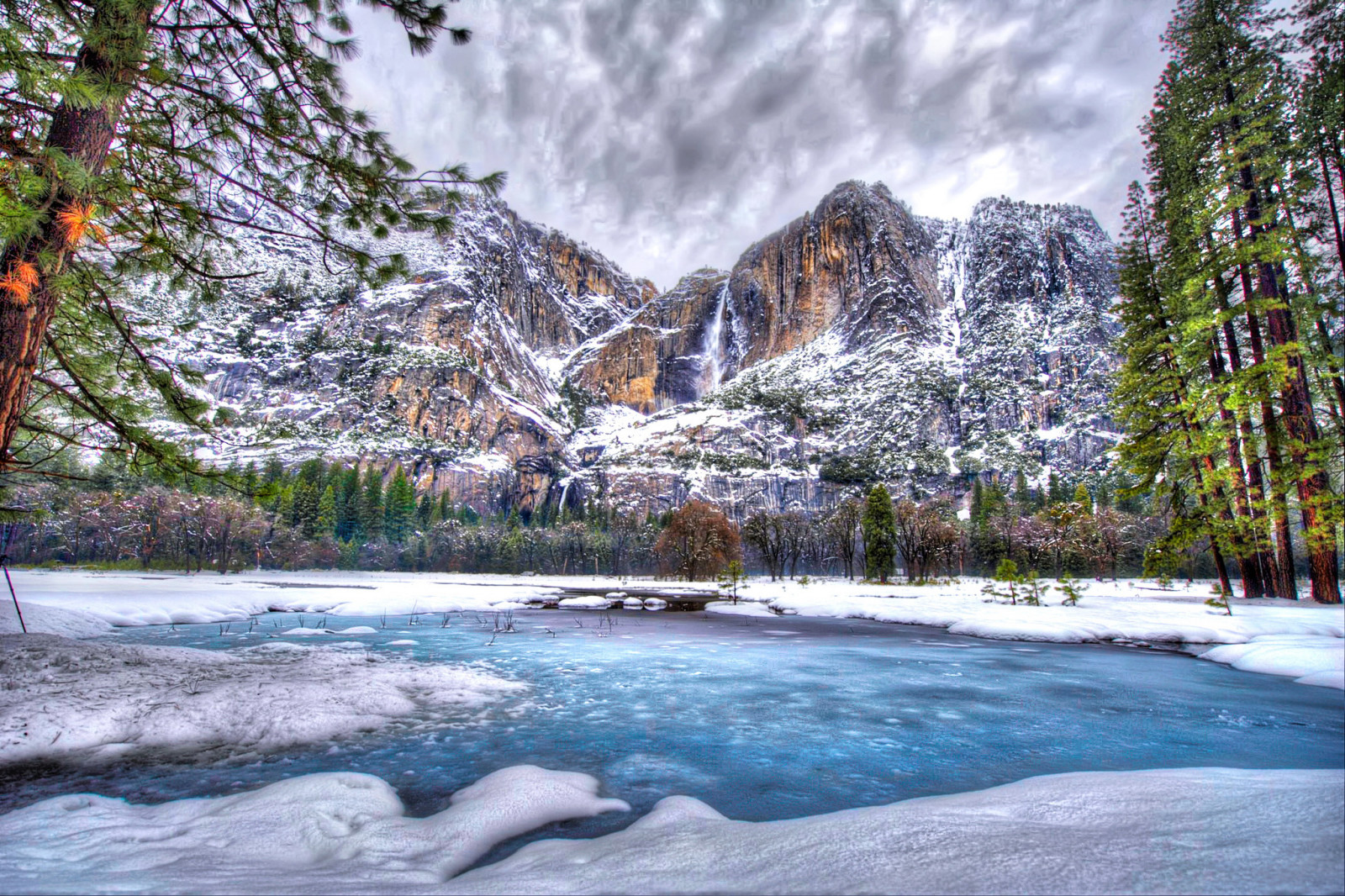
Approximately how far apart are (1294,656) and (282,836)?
1479 centimetres

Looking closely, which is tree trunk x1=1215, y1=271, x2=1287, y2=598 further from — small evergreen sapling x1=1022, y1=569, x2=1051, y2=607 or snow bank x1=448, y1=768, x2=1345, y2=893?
snow bank x1=448, y1=768, x2=1345, y2=893

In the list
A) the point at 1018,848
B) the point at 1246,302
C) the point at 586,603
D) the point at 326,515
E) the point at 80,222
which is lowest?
the point at 586,603

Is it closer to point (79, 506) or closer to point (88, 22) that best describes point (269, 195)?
point (88, 22)

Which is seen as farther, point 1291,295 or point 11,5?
point 1291,295

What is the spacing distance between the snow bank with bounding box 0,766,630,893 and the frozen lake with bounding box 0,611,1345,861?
0.29 metres

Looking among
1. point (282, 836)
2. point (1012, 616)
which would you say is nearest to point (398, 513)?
point (1012, 616)

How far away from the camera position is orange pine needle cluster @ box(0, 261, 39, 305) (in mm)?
4098

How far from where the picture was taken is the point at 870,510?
58.6m

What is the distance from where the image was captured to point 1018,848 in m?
1.92

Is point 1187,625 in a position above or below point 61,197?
below

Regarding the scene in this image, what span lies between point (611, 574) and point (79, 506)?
2521 inches

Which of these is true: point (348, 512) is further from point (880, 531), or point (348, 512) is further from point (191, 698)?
point (191, 698)

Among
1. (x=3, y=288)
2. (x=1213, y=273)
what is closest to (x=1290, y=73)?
(x=1213, y=273)

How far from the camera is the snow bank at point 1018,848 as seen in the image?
1584 millimetres
